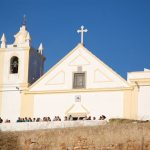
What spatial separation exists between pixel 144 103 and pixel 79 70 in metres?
6.36

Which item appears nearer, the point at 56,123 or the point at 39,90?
the point at 56,123

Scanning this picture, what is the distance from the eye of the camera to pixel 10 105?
154 feet

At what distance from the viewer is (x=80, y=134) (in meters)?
31.3

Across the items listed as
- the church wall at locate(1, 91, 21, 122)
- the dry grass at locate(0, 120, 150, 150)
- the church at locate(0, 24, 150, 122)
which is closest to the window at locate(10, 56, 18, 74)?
the church at locate(0, 24, 150, 122)

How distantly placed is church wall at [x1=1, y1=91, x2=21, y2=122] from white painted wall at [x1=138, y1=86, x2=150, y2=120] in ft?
34.1

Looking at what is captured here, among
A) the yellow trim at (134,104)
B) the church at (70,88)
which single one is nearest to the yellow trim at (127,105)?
the church at (70,88)

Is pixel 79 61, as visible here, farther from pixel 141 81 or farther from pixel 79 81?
pixel 141 81

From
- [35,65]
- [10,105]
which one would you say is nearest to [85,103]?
[10,105]

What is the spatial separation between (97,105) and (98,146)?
14765 mm

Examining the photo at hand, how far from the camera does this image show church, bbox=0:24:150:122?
44.2 meters

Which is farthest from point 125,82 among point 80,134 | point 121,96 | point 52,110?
point 80,134

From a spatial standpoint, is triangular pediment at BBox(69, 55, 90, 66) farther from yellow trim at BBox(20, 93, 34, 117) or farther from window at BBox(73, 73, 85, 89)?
yellow trim at BBox(20, 93, 34, 117)

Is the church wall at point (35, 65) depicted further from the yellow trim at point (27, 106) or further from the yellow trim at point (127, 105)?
the yellow trim at point (127, 105)

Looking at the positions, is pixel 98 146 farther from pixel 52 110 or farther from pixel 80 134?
pixel 52 110
